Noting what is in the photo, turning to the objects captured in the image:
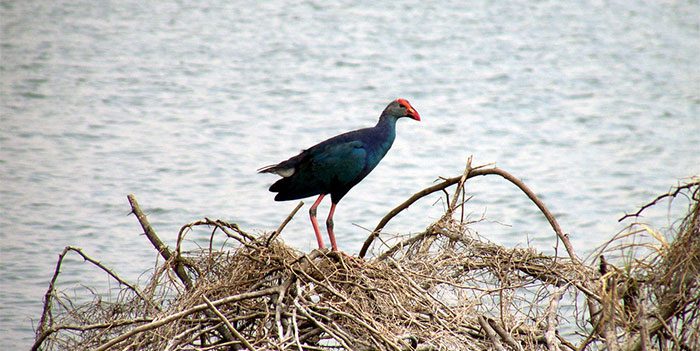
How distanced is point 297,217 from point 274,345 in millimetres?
7129

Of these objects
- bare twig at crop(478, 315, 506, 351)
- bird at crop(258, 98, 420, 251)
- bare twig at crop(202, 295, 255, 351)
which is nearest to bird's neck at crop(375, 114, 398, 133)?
bird at crop(258, 98, 420, 251)

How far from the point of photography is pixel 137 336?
4805 mm

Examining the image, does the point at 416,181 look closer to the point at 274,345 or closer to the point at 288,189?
the point at 288,189

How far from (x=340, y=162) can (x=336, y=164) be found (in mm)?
25

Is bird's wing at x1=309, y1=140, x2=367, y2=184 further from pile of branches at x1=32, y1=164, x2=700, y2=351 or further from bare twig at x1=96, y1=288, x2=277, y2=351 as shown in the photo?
bare twig at x1=96, y1=288, x2=277, y2=351

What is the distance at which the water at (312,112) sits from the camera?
1186cm

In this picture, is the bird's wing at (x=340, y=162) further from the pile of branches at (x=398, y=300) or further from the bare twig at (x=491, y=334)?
the bare twig at (x=491, y=334)

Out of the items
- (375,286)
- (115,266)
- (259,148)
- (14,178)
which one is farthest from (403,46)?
(375,286)

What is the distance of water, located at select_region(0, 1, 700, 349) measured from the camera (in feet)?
38.9

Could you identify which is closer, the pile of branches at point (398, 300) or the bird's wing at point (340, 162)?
the pile of branches at point (398, 300)

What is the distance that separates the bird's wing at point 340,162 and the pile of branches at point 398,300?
113cm

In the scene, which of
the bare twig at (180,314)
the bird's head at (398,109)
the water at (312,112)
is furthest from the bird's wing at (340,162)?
the bare twig at (180,314)

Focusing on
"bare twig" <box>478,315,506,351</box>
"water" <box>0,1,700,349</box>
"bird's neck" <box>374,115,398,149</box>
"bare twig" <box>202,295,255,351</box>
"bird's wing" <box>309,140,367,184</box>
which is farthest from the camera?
"water" <box>0,1,700,349</box>

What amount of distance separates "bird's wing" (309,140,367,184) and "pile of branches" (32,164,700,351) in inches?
44.3
